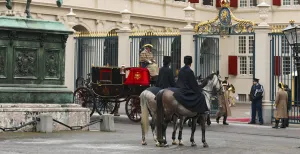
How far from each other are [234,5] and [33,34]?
32.1 m

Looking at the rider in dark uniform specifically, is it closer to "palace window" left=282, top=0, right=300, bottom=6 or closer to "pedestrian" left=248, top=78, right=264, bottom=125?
"pedestrian" left=248, top=78, right=264, bottom=125

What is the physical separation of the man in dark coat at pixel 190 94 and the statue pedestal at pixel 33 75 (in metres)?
3.59

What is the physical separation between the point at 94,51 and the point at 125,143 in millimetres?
14329

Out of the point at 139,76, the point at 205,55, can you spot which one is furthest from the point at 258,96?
the point at 139,76

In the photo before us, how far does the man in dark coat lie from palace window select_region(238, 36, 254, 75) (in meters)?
29.7

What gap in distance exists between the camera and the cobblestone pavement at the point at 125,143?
14547 millimetres

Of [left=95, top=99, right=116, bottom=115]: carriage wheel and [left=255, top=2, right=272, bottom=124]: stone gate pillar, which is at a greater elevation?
[left=255, top=2, right=272, bottom=124]: stone gate pillar

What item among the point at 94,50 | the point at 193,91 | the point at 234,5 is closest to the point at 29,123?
the point at 193,91

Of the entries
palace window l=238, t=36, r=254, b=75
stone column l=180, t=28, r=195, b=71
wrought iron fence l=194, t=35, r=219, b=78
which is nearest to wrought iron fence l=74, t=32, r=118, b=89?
stone column l=180, t=28, r=195, b=71

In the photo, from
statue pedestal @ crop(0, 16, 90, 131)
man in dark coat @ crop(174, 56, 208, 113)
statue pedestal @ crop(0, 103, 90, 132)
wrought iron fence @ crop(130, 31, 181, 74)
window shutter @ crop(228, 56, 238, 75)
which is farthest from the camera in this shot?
window shutter @ crop(228, 56, 238, 75)

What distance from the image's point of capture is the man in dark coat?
15.4 metres

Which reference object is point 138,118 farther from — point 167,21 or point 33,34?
point 167,21

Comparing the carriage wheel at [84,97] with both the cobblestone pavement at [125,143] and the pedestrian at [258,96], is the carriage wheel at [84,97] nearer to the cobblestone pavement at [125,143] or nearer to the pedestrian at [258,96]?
the cobblestone pavement at [125,143]

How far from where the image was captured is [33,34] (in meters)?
18.0
